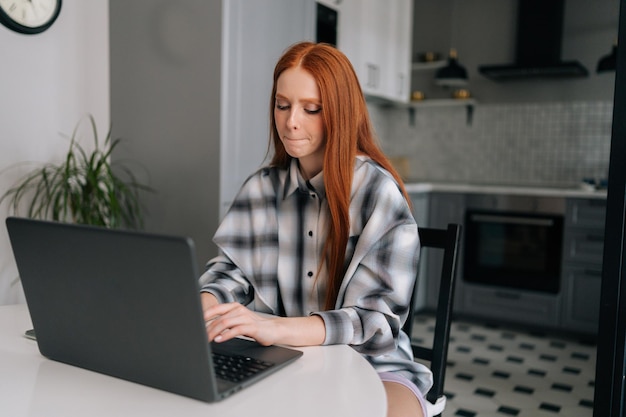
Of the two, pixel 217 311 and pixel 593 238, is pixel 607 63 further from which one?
pixel 217 311

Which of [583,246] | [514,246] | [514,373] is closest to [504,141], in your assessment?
[514,246]

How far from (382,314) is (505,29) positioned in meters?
3.92

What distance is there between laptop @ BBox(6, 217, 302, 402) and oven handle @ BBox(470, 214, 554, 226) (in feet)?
10.5

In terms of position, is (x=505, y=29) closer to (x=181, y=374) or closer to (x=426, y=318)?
(x=426, y=318)

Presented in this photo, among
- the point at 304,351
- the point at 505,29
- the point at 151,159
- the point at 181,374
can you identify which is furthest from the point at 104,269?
the point at 505,29

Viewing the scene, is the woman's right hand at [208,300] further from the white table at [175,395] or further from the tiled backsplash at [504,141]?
the tiled backsplash at [504,141]

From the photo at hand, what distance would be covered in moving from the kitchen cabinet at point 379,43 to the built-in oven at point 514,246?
1.09 m

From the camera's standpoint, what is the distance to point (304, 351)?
3.35 ft

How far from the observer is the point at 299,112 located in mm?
1239

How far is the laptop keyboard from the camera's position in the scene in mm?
857

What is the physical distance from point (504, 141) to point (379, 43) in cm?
122

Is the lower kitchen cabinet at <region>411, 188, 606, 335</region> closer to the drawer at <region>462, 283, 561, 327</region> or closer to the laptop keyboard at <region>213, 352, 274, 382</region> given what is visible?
the drawer at <region>462, 283, 561, 327</region>

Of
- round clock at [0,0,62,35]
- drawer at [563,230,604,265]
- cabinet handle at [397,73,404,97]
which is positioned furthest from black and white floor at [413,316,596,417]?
round clock at [0,0,62,35]

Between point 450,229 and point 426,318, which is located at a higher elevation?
point 450,229
